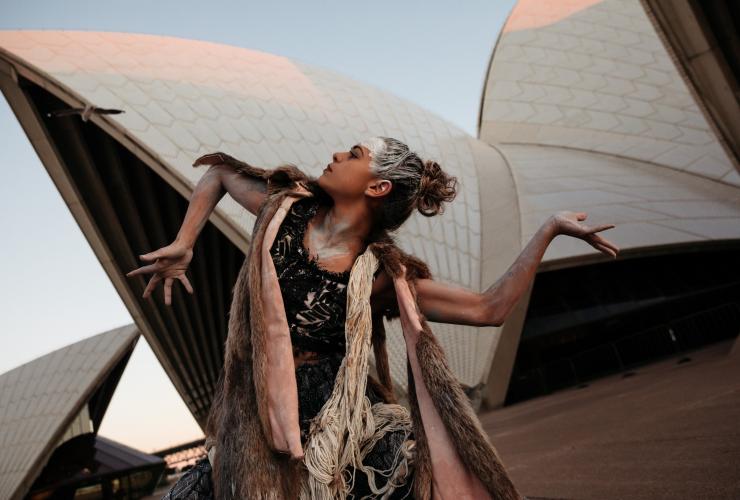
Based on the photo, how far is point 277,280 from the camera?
3.79 ft

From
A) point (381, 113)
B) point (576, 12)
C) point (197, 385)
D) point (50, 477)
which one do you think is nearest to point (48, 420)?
point (50, 477)

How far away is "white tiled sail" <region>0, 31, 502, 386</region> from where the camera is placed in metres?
7.43

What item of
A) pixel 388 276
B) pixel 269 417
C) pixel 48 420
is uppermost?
pixel 48 420

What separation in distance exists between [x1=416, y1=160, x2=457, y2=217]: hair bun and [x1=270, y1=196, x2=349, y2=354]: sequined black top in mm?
256

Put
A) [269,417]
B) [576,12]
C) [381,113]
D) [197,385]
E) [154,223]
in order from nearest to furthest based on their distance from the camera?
[269,417]
[154,223]
[381,113]
[197,385]
[576,12]

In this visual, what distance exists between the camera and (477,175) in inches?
413

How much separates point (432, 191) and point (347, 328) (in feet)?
1.31

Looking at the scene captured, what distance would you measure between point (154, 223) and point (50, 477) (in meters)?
7.35

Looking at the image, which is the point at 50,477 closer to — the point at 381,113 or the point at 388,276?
the point at 381,113

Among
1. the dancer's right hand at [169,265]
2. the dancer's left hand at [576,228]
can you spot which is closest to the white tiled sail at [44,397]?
the dancer's right hand at [169,265]

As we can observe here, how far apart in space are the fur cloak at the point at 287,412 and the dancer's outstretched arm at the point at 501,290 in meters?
Answer: 0.07

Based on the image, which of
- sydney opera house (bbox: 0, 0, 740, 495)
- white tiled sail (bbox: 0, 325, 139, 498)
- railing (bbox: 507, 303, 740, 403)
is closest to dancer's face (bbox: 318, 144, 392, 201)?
sydney opera house (bbox: 0, 0, 740, 495)

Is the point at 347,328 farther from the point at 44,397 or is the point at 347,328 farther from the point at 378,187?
the point at 44,397

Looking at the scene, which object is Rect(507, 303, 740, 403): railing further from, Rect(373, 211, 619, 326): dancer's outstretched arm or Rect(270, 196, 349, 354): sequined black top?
Rect(270, 196, 349, 354): sequined black top
